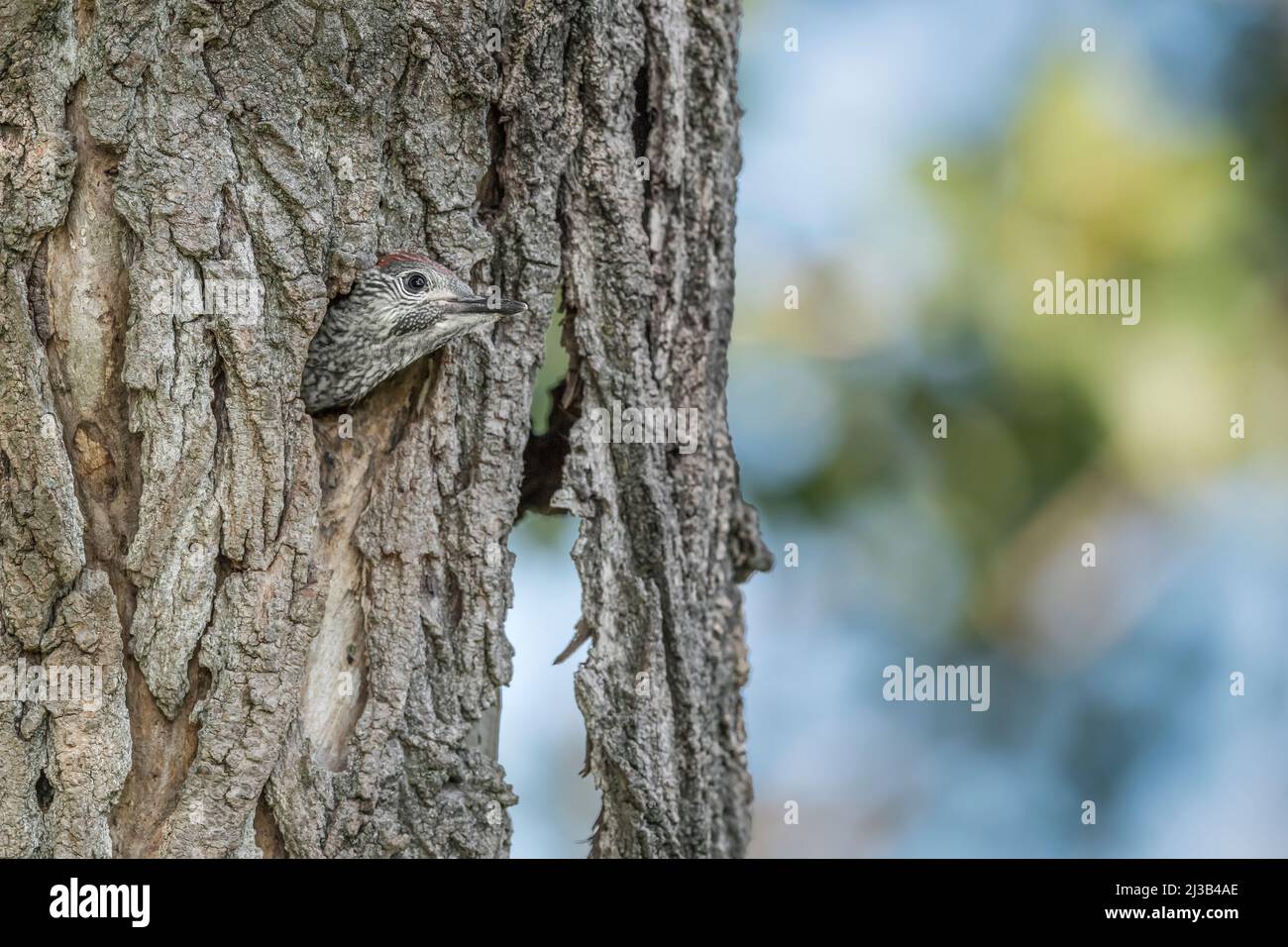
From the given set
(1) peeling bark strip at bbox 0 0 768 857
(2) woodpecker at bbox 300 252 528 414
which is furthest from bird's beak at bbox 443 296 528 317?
(1) peeling bark strip at bbox 0 0 768 857

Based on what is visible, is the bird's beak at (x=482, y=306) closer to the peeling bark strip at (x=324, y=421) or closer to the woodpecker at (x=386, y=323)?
the woodpecker at (x=386, y=323)

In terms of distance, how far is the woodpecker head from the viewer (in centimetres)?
309

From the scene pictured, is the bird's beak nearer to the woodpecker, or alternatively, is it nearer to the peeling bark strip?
the woodpecker

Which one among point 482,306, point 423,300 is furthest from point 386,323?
point 482,306

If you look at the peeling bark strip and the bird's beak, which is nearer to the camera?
the peeling bark strip

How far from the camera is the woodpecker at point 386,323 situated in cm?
309

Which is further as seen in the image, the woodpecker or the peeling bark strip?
the woodpecker

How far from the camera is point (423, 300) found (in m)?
3.09

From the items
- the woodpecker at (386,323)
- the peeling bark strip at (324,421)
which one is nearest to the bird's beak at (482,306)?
the woodpecker at (386,323)

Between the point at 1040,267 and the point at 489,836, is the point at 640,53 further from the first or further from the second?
the point at 1040,267

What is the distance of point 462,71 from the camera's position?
304 centimetres

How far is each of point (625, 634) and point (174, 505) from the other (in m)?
1.17

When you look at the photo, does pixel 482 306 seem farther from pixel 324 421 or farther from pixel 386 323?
pixel 324 421

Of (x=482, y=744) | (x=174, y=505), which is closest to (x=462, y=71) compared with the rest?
(x=174, y=505)
